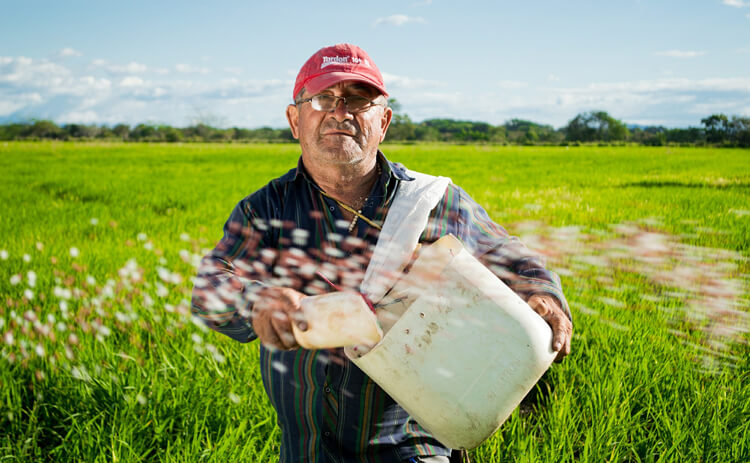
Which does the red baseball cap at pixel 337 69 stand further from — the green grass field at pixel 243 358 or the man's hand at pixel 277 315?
the green grass field at pixel 243 358

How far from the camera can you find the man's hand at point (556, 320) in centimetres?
110

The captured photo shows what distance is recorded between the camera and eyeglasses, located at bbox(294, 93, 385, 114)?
1.44m

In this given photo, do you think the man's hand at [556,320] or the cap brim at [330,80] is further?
the cap brim at [330,80]

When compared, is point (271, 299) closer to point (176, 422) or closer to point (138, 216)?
point (176, 422)

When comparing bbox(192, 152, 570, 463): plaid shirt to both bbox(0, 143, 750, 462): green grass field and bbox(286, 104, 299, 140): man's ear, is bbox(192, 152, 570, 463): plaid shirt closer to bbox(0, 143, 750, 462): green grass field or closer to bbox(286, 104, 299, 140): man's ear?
bbox(286, 104, 299, 140): man's ear

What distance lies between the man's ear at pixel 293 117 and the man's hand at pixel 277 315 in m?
0.68

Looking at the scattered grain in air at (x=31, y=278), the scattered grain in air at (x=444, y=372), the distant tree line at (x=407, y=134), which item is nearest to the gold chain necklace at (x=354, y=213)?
the scattered grain in air at (x=444, y=372)

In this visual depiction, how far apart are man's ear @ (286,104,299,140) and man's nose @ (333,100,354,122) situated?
17cm

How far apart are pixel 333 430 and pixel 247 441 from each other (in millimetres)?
505

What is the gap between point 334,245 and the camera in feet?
4.75

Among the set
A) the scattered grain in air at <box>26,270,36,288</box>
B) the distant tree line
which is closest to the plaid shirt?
the scattered grain in air at <box>26,270,36,288</box>

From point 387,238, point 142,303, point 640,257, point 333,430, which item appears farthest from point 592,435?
point 640,257

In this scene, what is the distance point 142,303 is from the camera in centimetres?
303

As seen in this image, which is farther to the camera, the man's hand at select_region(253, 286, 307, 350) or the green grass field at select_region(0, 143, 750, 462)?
the green grass field at select_region(0, 143, 750, 462)
